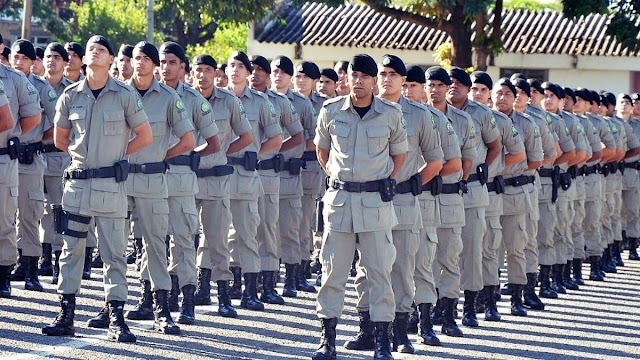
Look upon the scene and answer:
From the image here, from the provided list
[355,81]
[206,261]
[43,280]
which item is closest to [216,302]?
[206,261]

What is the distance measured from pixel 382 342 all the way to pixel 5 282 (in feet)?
12.8

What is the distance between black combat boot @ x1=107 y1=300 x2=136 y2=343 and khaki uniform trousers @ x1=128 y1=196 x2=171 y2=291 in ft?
2.38

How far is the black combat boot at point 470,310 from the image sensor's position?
13914 mm

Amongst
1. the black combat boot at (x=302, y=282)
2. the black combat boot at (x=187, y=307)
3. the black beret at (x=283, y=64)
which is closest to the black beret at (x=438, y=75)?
the black combat boot at (x=187, y=307)

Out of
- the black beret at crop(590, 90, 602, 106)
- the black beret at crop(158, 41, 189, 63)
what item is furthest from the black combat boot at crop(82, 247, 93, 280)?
the black beret at crop(590, 90, 602, 106)

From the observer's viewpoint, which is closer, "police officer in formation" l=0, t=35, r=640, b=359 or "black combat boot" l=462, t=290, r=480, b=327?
"police officer in formation" l=0, t=35, r=640, b=359

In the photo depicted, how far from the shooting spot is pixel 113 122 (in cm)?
1143

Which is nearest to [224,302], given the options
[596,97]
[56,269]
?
[56,269]

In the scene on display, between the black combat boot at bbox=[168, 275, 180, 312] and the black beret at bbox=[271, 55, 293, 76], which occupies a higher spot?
→ the black beret at bbox=[271, 55, 293, 76]

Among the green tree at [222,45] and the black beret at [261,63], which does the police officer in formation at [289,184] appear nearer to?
the black beret at [261,63]

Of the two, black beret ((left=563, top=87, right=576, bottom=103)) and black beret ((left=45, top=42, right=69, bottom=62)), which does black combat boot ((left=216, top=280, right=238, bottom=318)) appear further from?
black beret ((left=563, top=87, right=576, bottom=103))

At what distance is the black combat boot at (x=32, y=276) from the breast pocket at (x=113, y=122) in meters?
3.21

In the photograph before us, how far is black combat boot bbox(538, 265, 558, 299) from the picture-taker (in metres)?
16.8

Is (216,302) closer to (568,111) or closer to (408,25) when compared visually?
(568,111)
